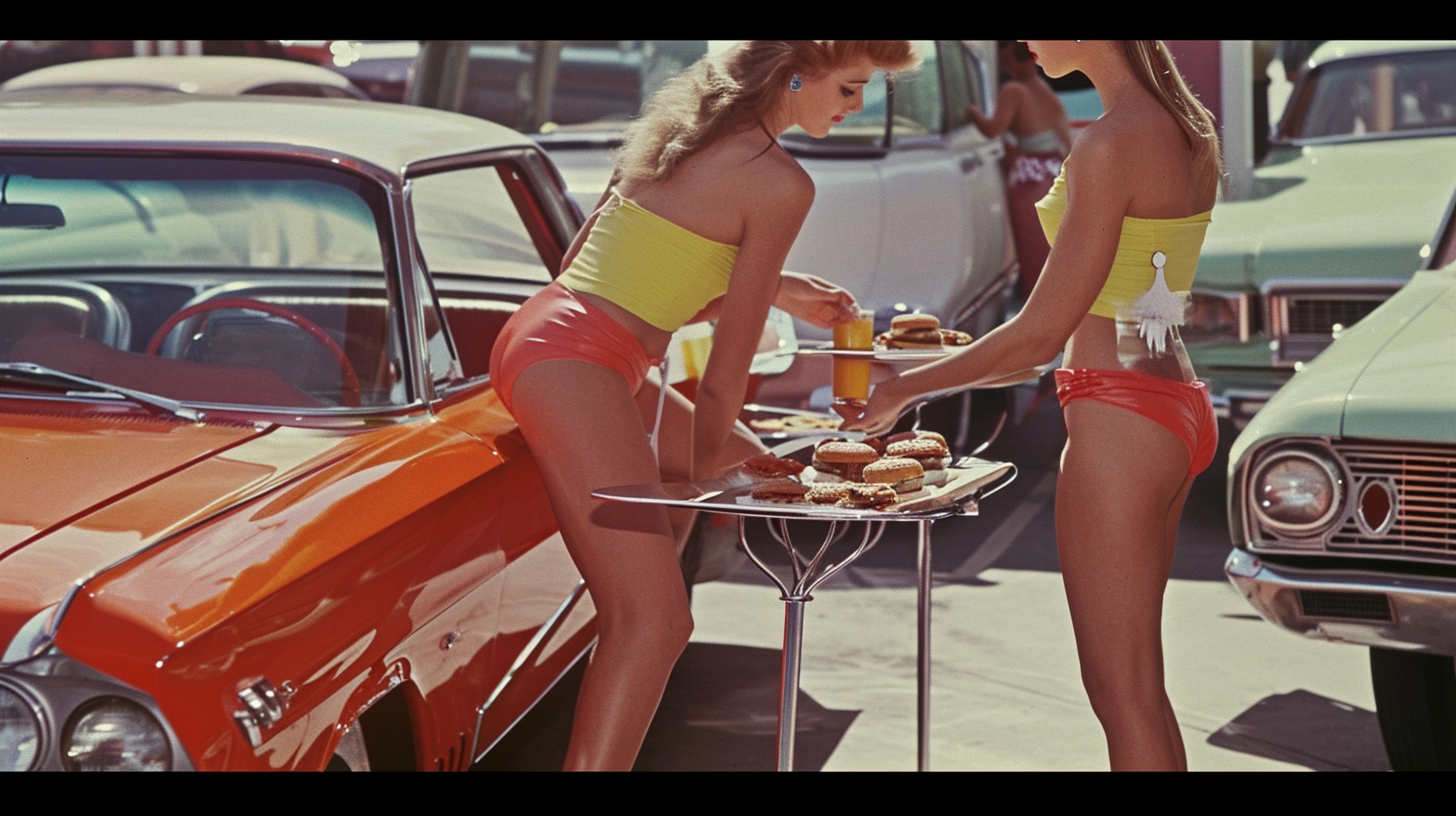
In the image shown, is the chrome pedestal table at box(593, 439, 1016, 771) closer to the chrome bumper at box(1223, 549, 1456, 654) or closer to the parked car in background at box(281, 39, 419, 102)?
the chrome bumper at box(1223, 549, 1456, 654)

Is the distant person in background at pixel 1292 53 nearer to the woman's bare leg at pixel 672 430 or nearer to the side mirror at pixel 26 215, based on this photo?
the woman's bare leg at pixel 672 430

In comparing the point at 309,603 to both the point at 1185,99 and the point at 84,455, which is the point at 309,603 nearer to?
the point at 84,455

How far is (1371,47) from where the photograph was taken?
838cm

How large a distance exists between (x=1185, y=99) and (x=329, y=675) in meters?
1.72

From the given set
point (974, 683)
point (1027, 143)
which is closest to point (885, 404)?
point (974, 683)

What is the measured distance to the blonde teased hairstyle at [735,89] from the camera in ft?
9.43

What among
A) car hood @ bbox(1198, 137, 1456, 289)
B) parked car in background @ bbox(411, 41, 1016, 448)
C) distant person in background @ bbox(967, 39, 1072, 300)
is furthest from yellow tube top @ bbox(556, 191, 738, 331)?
distant person in background @ bbox(967, 39, 1072, 300)

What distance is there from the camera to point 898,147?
736 cm

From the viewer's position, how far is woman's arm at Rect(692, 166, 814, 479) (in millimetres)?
2830

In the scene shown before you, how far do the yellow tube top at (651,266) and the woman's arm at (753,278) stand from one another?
8cm

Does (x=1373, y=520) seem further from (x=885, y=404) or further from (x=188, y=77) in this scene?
(x=188, y=77)

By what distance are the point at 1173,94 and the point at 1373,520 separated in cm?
146

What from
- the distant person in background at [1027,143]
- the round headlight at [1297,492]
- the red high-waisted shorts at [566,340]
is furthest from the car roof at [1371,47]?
the red high-waisted shorts at [566,340]
